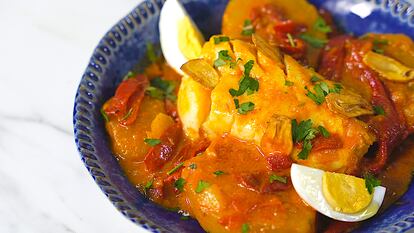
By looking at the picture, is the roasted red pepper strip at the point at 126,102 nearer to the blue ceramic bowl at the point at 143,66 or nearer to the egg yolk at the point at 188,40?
the blue ceramic bowl at the point at 143,66

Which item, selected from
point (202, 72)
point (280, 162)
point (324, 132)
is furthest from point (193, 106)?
point (324, 132)

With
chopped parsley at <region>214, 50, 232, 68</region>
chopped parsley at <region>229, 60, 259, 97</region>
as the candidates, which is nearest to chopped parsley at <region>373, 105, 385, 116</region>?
chopped parsley at <region>229, 60, 259, 97</region>

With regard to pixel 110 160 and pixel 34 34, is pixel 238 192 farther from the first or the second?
pixel 34 34

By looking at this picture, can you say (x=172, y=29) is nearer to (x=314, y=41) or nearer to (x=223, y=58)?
(x=223, y=58)

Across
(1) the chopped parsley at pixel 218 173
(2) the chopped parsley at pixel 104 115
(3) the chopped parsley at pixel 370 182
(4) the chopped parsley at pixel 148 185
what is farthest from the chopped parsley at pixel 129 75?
(3) the chopped parsley at pixel 370 182

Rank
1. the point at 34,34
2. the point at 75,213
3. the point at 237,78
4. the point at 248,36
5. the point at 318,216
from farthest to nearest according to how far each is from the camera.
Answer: the point at 34,34 → the point at 248,36 → the point at 75,213 → the point at 237,78 → the point at 318,216

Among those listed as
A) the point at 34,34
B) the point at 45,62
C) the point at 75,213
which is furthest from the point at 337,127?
the point at 34,34
